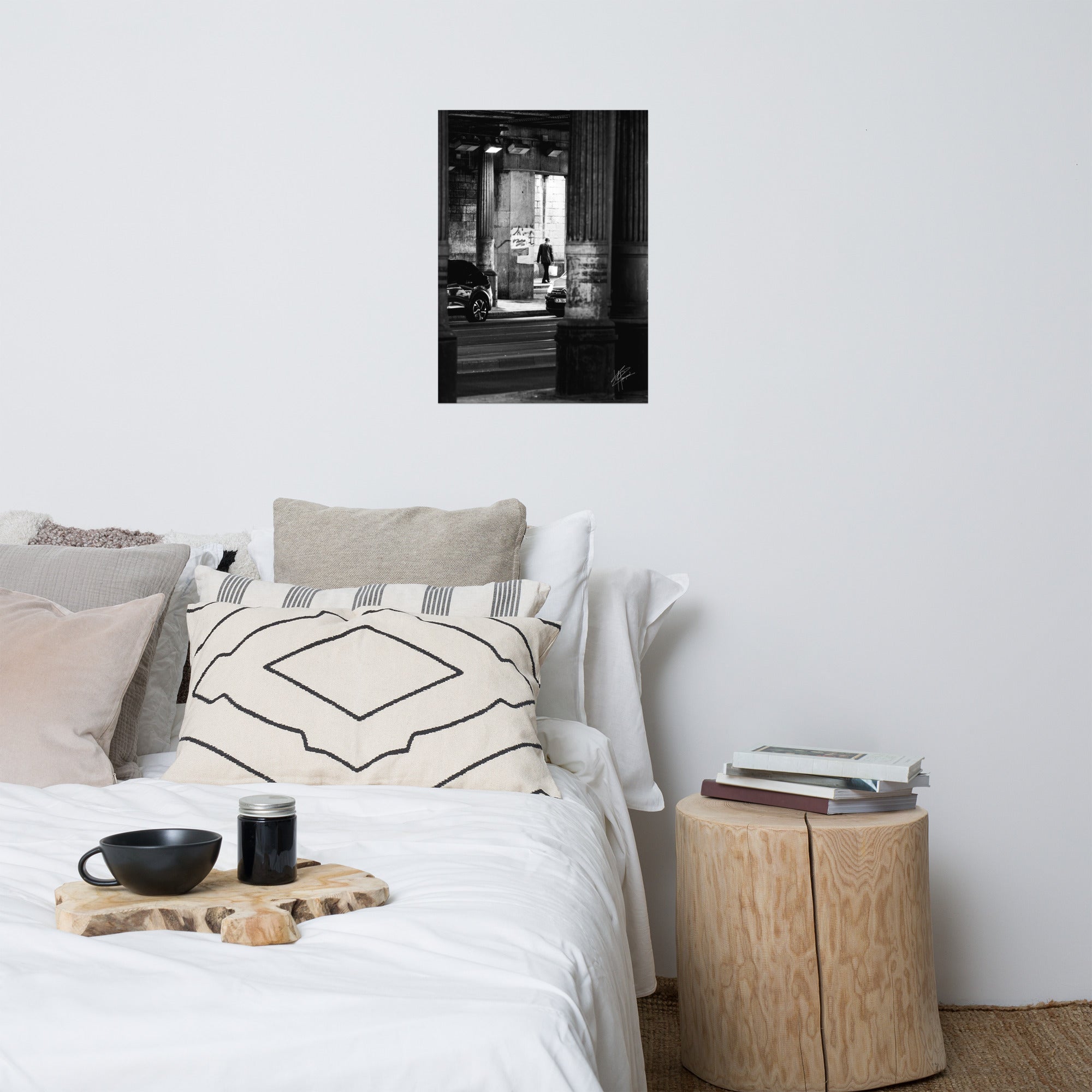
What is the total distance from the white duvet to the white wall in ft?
3.80

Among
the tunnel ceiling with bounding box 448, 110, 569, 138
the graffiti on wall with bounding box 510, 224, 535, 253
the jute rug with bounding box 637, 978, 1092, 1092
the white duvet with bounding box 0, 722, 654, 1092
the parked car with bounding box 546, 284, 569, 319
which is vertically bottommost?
the jute rug with bounding box 637, 978, 1092, 1092

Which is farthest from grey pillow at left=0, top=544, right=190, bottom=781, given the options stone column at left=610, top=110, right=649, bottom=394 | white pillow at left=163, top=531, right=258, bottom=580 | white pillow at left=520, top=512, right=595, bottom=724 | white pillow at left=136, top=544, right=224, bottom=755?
stone column at left=610, top=110, right=649, bottom=394

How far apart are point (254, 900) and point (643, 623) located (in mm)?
1306

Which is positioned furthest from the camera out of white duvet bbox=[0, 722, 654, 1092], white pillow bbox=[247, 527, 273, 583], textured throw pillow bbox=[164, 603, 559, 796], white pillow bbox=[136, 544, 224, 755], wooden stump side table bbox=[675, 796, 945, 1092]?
white pillow bbox=[247, 527, 273, 583]

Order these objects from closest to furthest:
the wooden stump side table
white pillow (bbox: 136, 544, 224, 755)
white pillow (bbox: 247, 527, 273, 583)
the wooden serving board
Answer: the wooden serving board
the wooden stump side table
white pillow (bbox: 136, 544, 224, 755)
white pillow (bbox: 247, 527, 273, 583)

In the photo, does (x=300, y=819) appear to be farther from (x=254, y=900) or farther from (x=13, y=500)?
(x=13, y=500)

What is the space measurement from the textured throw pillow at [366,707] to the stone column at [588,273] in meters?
0.87

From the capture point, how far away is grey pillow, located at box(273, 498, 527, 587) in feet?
6.40

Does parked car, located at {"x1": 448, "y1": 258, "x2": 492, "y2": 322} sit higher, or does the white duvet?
parked car, located at {"x1": 448, "y1": 258, "x2": 492, "y2": 322}

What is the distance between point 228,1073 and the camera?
2.63 ft

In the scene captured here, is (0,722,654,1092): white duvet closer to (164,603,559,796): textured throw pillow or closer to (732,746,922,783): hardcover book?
(164,603,559,796): textured throw pillow

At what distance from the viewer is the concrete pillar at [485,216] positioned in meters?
2.38

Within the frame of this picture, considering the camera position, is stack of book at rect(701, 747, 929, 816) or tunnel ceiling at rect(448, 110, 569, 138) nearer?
stack of book at rect(701, 747, 929, 816)

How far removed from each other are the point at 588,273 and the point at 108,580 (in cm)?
119
